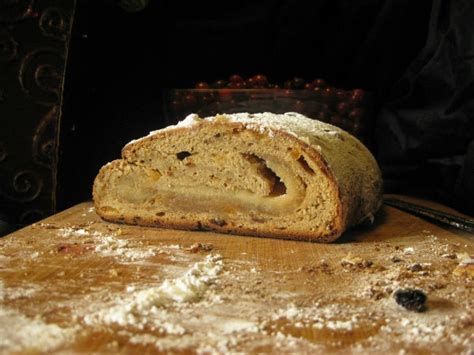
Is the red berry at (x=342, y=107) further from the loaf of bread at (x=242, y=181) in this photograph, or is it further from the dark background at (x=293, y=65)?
the loaf of bread at (x=242, y=181)

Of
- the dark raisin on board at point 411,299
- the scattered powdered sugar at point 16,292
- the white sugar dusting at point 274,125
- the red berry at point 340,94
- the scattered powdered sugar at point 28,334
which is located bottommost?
the scattered powdered sugar at point 16,292

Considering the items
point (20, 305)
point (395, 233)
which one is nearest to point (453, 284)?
point (395, 233)

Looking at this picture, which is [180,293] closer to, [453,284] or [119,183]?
[453,284]

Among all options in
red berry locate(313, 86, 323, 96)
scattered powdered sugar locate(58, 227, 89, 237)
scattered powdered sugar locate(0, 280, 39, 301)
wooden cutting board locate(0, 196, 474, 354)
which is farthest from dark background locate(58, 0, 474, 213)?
scattered powdered sugar locate(0, 280, 39, 301)

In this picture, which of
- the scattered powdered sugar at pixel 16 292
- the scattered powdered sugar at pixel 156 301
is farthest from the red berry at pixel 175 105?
the scattered powdered sugar at pixel 16 292

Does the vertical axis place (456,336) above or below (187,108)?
below

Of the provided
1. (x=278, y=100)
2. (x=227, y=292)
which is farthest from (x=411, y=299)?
(x=278, y=100)

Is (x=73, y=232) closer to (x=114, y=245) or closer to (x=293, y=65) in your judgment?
(x=114, y=245)

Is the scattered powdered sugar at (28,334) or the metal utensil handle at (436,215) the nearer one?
the scattered powdered sugar at (28,334)
